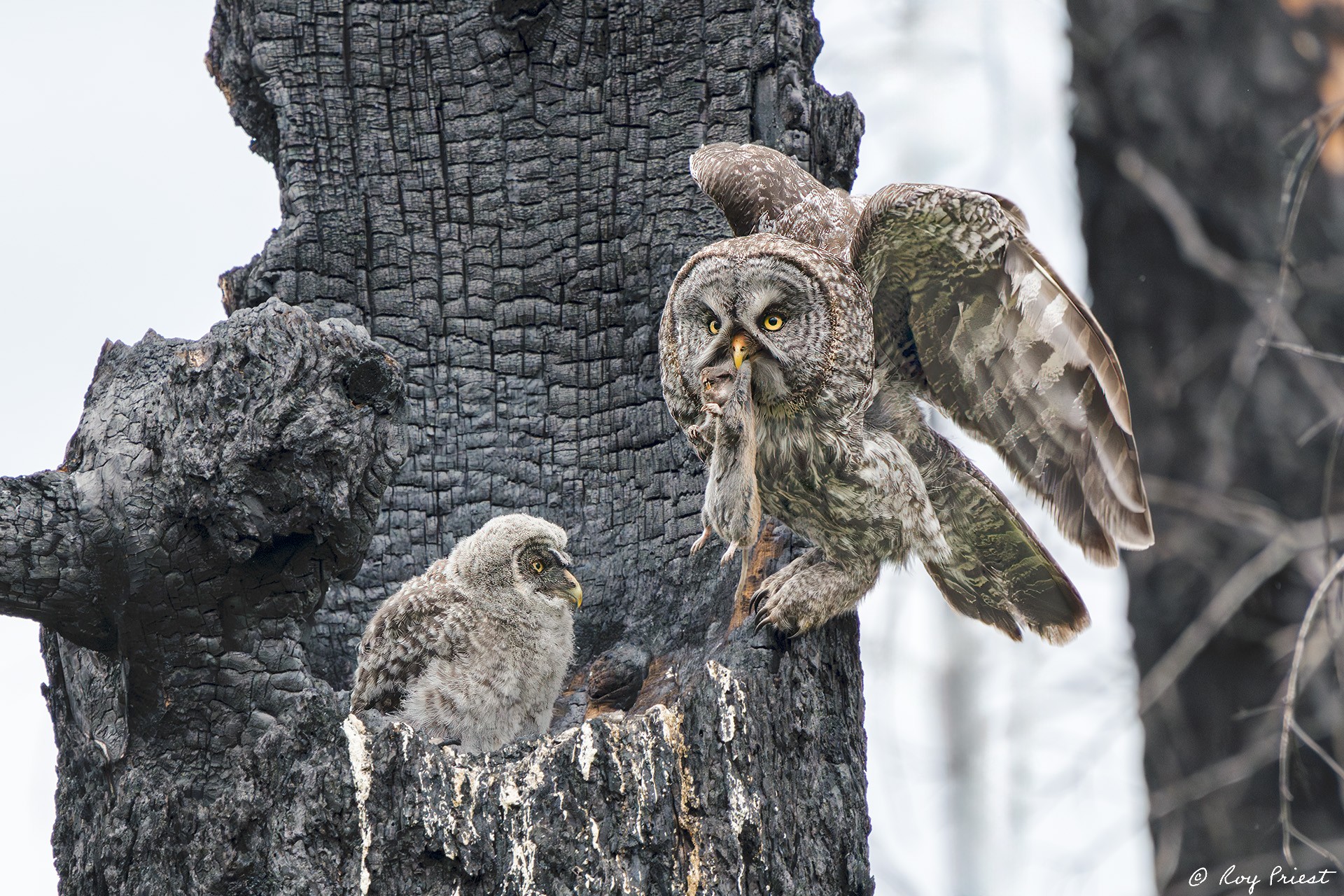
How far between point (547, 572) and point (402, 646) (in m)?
0.41

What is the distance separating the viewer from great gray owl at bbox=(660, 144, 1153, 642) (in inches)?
114

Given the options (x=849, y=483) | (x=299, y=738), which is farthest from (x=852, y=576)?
(x=299, y=738)

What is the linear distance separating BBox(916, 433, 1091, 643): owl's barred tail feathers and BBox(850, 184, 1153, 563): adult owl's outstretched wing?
0.65 ft

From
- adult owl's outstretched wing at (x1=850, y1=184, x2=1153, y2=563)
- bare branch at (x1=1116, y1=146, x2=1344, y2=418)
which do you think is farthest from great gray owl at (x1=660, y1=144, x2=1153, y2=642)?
bare branch at (x1=1116, y1=146, x2=1344, y2=418)

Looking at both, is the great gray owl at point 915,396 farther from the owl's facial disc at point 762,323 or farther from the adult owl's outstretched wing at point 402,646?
the adult owl's outstretched wing at point 402,646

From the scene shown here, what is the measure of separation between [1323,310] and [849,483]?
1.81 meters

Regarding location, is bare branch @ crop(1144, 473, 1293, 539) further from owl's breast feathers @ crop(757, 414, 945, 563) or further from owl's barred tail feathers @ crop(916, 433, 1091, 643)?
owl's breast feathers @ crop(757, 414, 945, 563)

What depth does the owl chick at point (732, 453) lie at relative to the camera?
2869 millimetres

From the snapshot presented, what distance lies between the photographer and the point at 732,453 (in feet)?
9.48

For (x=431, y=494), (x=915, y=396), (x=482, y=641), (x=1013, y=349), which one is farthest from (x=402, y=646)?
(x=1013, y=349)

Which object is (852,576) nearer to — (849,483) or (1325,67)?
(849,483)

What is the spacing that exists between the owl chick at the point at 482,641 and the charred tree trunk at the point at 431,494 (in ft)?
0.56

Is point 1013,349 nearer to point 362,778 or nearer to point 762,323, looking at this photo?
point 762,323

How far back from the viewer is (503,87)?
4020 mm
